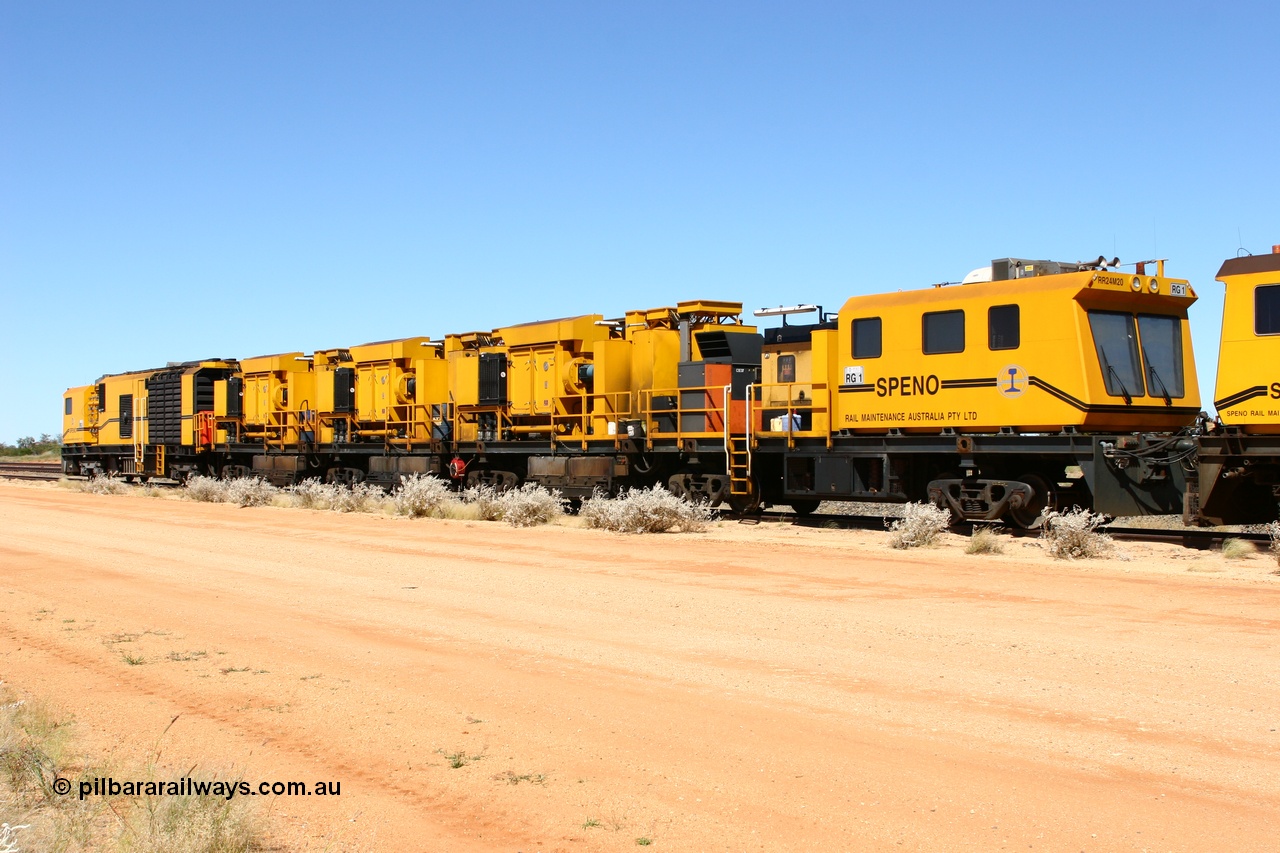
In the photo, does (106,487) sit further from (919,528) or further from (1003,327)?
(1003,327)

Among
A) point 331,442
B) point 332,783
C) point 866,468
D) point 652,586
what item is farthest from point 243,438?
point 332,783

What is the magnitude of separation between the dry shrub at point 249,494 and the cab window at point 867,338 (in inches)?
707

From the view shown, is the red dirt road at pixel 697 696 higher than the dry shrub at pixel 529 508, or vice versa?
the dry shrub at pixel 529 508

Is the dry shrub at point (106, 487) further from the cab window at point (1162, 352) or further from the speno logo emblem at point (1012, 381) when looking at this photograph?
the cab window at point (1162, 352)

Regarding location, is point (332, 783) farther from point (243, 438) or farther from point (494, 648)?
point (243, 438)

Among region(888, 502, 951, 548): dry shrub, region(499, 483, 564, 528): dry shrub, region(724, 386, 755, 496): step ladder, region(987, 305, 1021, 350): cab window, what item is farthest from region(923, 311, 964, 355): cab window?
region(499, 483, 564, 528): dry shrub

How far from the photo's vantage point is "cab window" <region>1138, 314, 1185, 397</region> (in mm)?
18188

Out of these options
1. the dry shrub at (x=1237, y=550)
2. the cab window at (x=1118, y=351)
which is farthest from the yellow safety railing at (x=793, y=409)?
the dry shrub at (x=1237, y=550)

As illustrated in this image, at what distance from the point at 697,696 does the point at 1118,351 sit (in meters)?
12.1

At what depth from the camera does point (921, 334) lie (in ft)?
63.6

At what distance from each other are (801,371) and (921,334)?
3150 mm

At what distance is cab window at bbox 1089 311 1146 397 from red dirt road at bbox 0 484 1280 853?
333 cm

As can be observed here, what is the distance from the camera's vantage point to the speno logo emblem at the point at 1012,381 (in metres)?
18.1

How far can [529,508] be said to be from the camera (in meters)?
23.2
